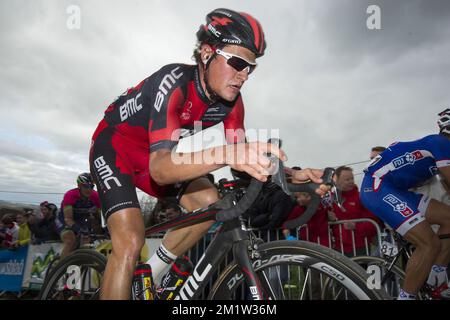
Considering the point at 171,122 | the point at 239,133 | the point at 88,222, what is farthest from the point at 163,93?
the point at 88,222

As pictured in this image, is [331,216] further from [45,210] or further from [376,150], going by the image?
[45,210]

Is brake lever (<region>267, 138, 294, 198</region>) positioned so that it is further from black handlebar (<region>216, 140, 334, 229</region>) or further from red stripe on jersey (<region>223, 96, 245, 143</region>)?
red stripe on jersey (<region>223, 96, 245, 143</region>)

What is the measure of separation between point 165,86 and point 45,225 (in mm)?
7692

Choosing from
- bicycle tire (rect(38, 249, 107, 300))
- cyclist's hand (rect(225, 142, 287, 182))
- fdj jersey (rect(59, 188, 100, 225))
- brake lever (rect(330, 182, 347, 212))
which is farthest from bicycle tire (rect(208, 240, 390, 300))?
fdj jersey (rect(59, 188, 100, 225))

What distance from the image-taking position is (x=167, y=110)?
6.38ft

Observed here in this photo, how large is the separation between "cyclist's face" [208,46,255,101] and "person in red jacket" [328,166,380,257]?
Result: 2.60 metres

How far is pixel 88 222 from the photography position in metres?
6.24

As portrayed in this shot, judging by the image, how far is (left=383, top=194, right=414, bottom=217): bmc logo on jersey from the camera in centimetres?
327

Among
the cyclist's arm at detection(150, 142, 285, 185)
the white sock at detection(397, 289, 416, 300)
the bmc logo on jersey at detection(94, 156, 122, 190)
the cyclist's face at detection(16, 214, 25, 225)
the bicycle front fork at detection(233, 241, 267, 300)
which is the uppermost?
the cyclist's face at detection(16, 214, 25, 225)

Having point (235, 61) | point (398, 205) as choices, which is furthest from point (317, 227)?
point (235, 61)

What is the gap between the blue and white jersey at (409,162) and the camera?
10.9ft

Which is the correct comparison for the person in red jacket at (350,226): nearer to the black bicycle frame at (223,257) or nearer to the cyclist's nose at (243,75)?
the cyclist's nose at (243,75)
